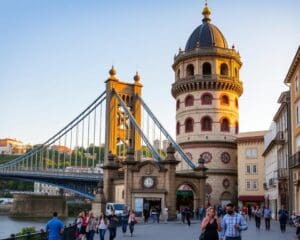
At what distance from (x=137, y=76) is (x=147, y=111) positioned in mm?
5831

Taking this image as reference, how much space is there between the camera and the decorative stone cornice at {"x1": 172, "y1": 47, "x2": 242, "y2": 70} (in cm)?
7135

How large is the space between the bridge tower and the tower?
6571 millimetres

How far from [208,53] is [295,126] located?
30514 millimetres

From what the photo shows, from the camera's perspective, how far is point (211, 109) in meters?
70.9

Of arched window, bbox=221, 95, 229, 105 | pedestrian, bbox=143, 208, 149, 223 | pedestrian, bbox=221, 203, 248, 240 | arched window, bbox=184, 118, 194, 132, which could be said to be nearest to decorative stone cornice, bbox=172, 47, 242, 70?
arched window, bbox=221, 95, 229, 105

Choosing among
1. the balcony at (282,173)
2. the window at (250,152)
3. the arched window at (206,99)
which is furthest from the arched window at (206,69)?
the balcony at (282,173)

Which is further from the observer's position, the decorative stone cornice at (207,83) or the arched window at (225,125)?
the arched window at (225,125)

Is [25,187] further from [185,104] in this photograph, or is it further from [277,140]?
[277,140]

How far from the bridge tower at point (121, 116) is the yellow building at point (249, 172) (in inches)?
553

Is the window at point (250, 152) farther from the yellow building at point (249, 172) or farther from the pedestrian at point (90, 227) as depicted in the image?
the pedestrian at point (90, 227)

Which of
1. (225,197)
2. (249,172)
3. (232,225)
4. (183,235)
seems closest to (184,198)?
(225,197)

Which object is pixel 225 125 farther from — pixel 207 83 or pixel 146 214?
pixel 146 214

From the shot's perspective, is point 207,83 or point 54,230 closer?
point 54,230

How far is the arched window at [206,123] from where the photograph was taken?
70750mm
